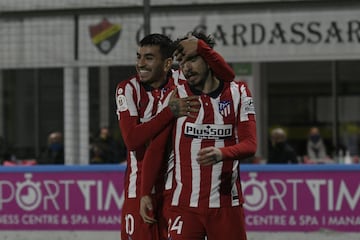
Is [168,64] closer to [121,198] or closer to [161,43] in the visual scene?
[161,43]

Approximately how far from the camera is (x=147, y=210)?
509 centimetres

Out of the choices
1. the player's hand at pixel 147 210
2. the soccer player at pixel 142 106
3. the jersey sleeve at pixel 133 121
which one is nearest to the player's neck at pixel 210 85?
the soccer player at pixel 142 106

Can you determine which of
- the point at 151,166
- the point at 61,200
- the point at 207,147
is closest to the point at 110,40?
the point at 61,200

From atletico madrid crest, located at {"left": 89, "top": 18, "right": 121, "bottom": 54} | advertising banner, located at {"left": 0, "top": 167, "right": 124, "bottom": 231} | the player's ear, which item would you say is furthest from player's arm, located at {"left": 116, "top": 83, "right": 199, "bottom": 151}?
atletico madrid crest, located at {"left": 89, "top": 18, "right": 121, "bottom": 54}

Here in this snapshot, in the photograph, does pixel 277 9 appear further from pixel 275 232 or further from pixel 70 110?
pixel 275 232

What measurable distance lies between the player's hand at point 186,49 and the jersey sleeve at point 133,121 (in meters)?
0.26

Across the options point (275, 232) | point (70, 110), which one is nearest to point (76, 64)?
point (70, 110)

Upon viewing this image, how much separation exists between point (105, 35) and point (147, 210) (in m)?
9.15

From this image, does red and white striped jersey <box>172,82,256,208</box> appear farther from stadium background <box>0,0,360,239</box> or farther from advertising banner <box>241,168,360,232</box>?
stadium background <box>0,0,360,239</box>

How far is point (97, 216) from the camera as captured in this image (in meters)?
10.6

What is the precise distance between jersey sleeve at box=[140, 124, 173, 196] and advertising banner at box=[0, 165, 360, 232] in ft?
17.5

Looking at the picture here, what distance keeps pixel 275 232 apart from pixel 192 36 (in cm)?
578

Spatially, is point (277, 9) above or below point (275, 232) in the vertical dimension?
above

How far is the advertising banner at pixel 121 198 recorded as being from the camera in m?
10.2
